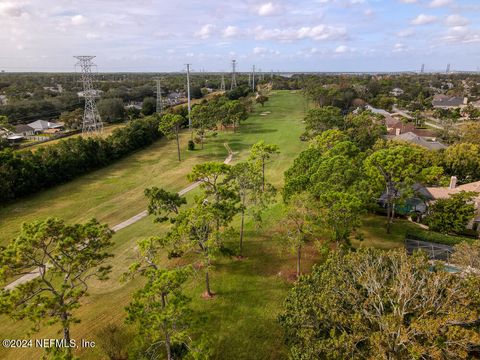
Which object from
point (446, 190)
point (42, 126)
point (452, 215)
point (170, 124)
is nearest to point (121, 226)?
point (170, 124)

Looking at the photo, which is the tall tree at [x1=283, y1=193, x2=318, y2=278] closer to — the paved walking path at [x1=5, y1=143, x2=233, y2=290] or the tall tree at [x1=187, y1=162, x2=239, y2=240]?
the tall tree at [x1=187, y1=162, x2=239, y2=240]

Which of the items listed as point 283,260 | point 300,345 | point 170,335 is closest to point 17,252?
point 170,335

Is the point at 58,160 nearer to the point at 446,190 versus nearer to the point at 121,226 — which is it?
the point at 121,226

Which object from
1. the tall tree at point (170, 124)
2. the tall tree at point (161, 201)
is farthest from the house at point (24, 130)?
the tall tree at point (161, 201)

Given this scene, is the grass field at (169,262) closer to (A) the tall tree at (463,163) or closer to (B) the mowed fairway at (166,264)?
(B) the mowed fairway at (166,264)

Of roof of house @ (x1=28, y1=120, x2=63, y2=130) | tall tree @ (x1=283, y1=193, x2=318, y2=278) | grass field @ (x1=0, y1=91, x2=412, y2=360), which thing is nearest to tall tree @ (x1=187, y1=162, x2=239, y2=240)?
tall tree @ (x1=283, y1=193, x2=318, y2=278)
